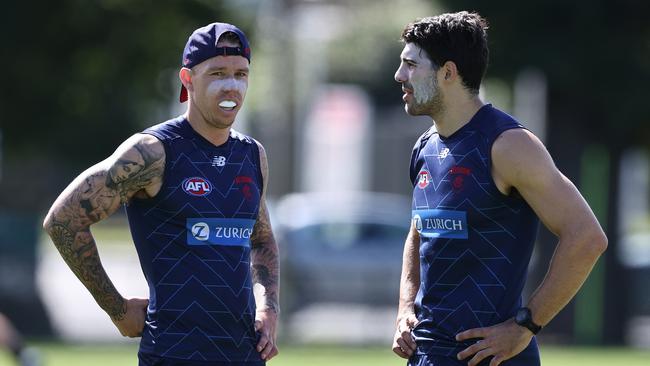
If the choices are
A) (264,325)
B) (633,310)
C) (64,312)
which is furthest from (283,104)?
(264,325)

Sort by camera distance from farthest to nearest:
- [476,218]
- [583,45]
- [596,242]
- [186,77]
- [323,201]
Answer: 1. [323,201]
2. [583,45]
3. [186,77]
4. [476,218]
5. [596,242]

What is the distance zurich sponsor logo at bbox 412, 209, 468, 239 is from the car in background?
14.2m

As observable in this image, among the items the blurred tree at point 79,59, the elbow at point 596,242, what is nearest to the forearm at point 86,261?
the elbow at point 596,242

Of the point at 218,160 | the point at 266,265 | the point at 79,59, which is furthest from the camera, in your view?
the point at 79,59

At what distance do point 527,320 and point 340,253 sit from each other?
15870 mm

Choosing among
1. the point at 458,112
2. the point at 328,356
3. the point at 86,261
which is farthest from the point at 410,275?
the point at 328,356

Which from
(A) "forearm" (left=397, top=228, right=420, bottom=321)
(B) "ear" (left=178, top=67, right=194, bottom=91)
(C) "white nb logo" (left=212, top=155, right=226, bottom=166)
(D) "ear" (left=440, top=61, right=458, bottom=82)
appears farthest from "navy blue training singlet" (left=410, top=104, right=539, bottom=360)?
(B) "ear" (left=178, top=67, right=194, bottom=91)

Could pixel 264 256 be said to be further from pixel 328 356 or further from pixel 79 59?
pixel 79 59

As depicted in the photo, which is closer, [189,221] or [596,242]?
[596,242]

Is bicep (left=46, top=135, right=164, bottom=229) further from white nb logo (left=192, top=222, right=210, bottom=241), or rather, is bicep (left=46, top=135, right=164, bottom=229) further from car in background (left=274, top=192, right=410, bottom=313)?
car in background (left=274, top=192, right=410, bottom=313)

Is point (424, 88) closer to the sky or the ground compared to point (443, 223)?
closer to the sky

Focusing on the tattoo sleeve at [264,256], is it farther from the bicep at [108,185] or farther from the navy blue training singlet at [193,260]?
the bicep at [108,185]

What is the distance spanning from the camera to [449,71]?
5527 mm

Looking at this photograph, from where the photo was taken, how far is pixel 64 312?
2259 centimetres
